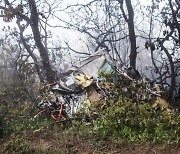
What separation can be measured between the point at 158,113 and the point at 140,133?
81 cm

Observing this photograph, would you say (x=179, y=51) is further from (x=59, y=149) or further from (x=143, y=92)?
(x=59, y=149)

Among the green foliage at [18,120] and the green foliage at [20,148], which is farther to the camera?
the green foliage at [18,120]

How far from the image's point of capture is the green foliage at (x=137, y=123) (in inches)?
205

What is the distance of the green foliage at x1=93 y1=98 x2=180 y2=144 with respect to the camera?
5.21 m

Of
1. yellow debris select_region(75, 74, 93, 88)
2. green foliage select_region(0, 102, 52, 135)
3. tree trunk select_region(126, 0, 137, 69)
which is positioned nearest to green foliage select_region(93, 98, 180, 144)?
yellow debris select_region(75, 74, 93, 88)

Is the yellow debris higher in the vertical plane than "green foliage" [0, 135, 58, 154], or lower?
higher

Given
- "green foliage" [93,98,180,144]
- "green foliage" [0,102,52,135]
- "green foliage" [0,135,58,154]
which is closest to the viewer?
"green foliage" [93,98,180,144]

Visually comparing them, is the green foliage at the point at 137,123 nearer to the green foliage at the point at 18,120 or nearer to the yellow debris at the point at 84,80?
the yellow debris at the point at 84,80

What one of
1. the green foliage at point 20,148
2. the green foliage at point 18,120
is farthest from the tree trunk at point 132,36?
the green foliage at point 20,148

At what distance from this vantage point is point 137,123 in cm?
547

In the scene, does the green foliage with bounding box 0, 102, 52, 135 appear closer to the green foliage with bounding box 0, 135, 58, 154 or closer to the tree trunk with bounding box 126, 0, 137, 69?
the green foliage with bounding box 0, 135, 58, 154

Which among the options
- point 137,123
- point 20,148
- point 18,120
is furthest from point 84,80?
point 20,148

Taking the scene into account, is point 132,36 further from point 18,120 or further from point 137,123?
point 137,123

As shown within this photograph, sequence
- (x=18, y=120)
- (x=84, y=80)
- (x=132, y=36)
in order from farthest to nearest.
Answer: (x=132, y=36), (x=18, y=120), (x=84, y=80)
